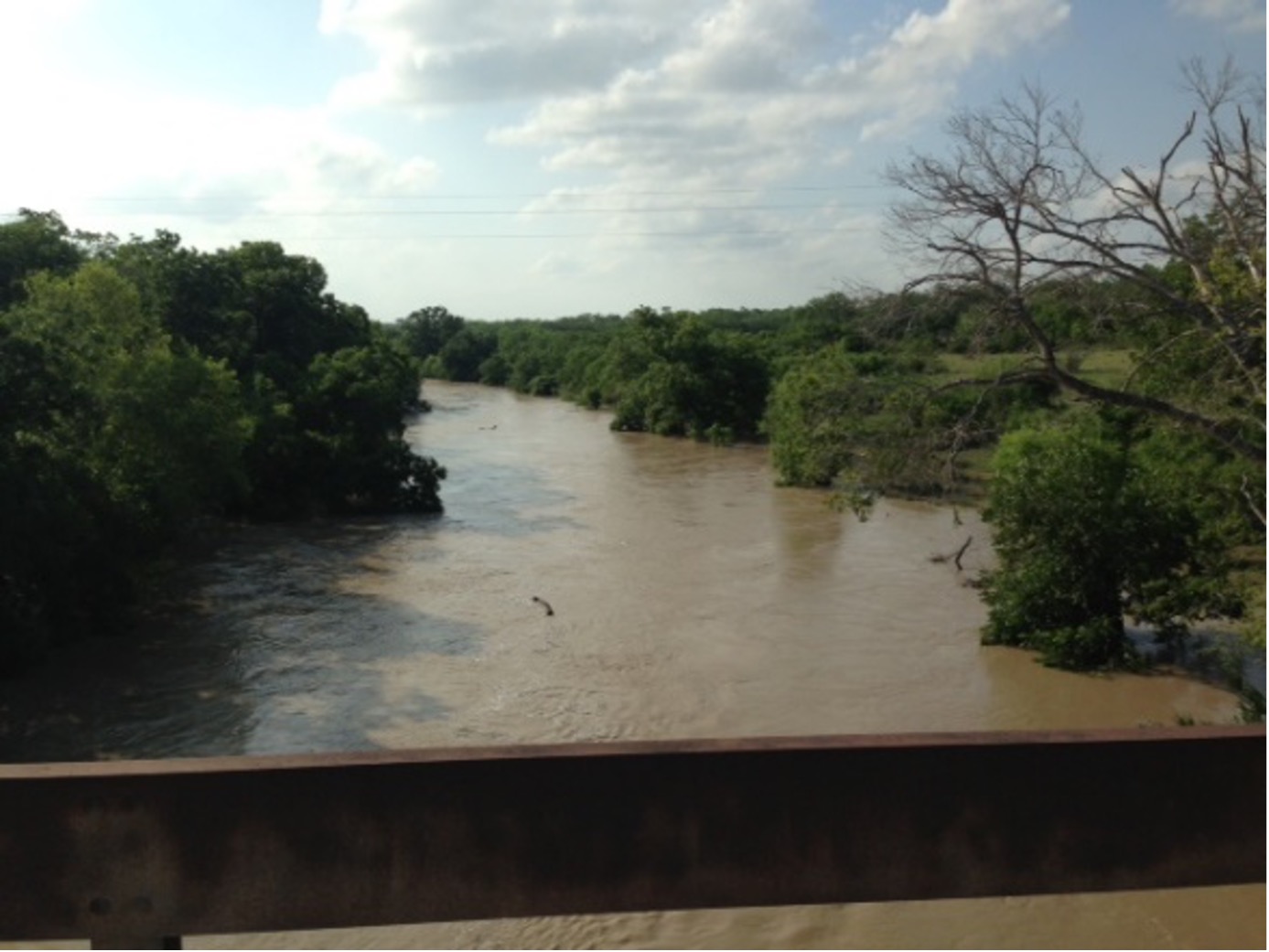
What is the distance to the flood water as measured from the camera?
11.2 m

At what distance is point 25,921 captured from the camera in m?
2.36

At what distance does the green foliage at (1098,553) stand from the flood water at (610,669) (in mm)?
676

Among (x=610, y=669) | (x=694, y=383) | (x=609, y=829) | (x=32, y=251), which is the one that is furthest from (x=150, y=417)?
(x=694, y=383)

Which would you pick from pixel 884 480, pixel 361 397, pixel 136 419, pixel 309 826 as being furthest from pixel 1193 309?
pixel 361 397

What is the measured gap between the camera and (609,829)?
244 cm

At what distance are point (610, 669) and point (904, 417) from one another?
10536 mm

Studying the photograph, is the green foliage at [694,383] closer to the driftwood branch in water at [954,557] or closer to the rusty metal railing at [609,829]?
the driftwood branch in water at [954,557]

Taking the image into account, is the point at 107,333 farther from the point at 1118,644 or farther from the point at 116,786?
the point at 116,786

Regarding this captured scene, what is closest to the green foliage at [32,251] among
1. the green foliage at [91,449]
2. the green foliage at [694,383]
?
the green foliage at [91,449]

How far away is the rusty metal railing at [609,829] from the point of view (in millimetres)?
2371

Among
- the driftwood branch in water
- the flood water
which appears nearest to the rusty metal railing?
the flood water

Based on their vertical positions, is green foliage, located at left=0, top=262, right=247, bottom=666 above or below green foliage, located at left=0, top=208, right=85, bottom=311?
below

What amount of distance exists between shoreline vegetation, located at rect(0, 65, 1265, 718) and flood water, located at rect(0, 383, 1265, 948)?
1516 mm

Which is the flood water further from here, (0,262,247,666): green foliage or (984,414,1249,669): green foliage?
(0,262,247,666): green foliage
